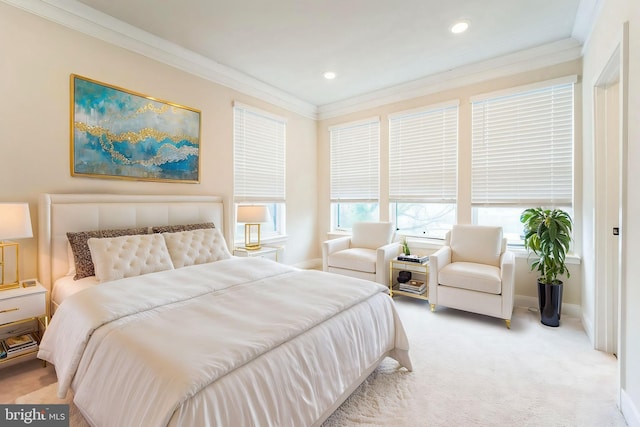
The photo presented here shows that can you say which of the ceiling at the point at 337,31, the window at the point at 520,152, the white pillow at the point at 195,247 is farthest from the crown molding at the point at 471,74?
the white pillow at the point at 195,247

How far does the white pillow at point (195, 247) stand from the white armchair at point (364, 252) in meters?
1.63

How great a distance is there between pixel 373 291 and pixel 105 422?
1.62 m

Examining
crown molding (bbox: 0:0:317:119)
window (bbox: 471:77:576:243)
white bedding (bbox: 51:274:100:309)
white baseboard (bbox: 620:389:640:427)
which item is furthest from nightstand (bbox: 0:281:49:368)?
window (bbox: 471:77:576:243)

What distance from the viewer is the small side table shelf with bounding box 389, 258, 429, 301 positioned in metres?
3.75

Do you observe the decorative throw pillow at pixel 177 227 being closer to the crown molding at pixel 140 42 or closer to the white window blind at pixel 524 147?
the crown molding at pixel 140 42

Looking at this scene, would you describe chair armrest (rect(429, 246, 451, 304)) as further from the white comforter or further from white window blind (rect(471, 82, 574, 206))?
the white comforter

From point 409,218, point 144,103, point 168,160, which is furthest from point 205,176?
point 409,218

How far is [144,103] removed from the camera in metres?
3.18

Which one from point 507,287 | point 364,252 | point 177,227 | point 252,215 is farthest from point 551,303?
point 177,227

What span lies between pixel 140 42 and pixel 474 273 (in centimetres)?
427

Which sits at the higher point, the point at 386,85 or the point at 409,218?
the point at 386,85

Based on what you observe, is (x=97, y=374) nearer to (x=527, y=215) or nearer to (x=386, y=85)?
(x=527, y=215)

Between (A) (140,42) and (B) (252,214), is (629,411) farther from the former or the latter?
(A) (140,42)

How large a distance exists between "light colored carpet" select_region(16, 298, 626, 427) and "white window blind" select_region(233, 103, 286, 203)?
285 cm
